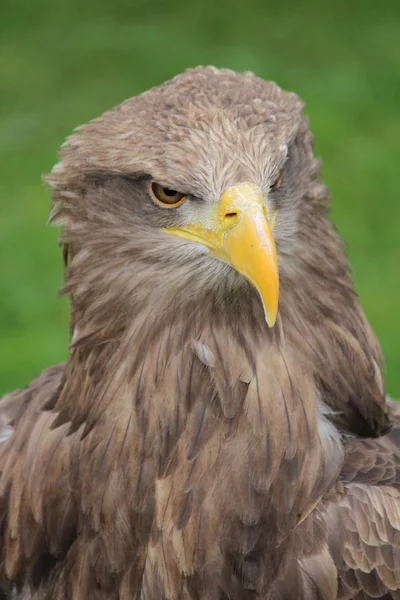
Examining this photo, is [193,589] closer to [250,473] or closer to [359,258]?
[250,473]

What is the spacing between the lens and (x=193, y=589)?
2.56 m

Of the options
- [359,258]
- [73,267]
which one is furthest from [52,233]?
[73,267]

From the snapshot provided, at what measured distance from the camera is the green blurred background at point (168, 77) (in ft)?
19.5

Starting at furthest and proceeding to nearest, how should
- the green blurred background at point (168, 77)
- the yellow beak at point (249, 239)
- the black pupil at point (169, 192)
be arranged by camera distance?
the green blurred background at point (168, 77) < the black pupil at point (169, 192) < the yellow beak at point (249, 239)

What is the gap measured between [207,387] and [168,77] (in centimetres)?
494

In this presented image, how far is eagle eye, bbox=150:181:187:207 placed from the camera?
2334 millimetres

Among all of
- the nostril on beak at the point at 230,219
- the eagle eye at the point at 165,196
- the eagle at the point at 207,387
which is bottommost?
the eagle at the point at 207,387

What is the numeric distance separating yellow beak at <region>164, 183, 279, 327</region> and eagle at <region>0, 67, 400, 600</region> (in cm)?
5

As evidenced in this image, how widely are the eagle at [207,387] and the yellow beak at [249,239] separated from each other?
0.05m

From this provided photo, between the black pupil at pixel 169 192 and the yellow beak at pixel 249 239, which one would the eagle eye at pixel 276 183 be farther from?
the black pupil at pixel 169 192

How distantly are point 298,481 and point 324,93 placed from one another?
5061 millimetres

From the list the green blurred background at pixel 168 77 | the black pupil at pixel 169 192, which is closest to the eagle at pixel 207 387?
the black pupil at pixel 169 192

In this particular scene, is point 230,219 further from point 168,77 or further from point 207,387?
point 168,77

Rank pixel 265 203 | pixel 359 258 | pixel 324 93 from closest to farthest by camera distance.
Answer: pixel 265 203
pixel 359 258
pixel 324 93
